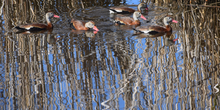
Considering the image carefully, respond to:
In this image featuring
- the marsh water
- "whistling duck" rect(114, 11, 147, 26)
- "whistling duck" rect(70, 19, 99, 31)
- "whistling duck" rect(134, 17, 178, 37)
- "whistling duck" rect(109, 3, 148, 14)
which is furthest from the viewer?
"whistling duck" rect(109, 3, 148, 14)

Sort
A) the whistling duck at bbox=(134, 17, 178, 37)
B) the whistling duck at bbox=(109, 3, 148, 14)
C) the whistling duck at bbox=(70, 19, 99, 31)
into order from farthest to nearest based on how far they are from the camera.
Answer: the whistling duck at bbox=(109, 3, 148, 14) → the whistling duck at bbox=(70, 19, 99, 31) → the whistling duck at bbox=(134, 17, 178, 37)

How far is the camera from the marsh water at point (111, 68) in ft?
14.2

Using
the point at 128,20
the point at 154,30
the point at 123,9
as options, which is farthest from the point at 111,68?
the point at 123,9

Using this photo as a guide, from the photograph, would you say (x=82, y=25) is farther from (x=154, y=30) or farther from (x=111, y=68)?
(x=111, y=68)

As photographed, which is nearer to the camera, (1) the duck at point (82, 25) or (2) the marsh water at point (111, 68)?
(2) the marsh water at point (111, 68)

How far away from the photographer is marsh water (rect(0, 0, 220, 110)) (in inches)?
170

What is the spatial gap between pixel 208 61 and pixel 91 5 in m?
5.64

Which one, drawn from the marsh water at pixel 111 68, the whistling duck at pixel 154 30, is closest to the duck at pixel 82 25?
the marsh water at pixel 111 68

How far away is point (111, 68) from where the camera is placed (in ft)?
17.6

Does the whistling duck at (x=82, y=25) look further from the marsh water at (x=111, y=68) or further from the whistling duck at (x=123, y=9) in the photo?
the whistling duck at (x=123, y=9)

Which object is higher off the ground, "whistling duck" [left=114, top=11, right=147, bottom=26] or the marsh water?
"whistling duck" [left=114, top=11, right=147, bottom=26]

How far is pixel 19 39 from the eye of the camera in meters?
7.31

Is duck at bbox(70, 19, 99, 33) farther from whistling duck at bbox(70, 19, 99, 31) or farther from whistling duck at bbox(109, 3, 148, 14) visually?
whistling duck at bbox(109, 3, 148, 14)

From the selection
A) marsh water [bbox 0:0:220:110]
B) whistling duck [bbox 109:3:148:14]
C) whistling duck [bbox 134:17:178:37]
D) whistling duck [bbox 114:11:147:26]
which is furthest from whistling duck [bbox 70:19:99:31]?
whistling duck [bbox 109:3:148:14]
